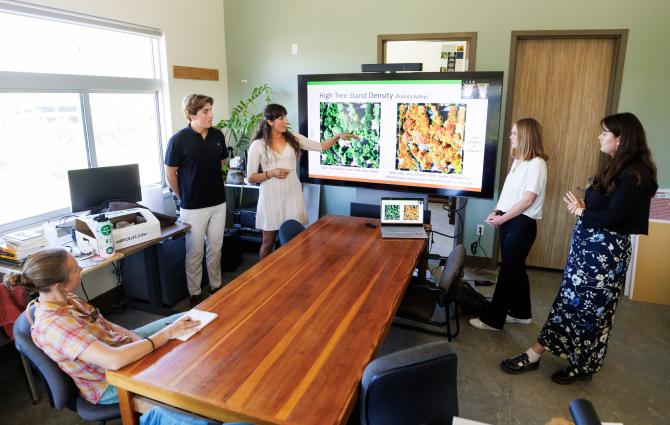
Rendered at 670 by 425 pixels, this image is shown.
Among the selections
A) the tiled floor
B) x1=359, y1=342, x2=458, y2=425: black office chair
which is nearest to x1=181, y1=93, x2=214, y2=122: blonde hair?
the tiled floor

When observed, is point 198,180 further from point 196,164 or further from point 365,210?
point 365,210

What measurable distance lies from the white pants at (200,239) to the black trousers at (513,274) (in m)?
2.19

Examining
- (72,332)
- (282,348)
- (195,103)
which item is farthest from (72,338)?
(195,103)

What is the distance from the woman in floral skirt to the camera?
2.27 meters

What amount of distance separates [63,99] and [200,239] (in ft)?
4.78

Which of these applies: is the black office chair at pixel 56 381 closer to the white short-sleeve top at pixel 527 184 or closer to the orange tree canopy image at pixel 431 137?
the white short-sleeve top at pixel 527 184

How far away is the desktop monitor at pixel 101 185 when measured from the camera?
10.3 feet

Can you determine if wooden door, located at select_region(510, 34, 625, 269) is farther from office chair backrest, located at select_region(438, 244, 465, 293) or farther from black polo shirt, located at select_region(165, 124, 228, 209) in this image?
black polo shirt, located at select_region(165, 124, 228, 209)

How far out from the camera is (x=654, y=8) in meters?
3.63

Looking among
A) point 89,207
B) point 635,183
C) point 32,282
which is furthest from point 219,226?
point 635,183

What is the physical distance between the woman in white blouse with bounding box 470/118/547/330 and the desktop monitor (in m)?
2.71

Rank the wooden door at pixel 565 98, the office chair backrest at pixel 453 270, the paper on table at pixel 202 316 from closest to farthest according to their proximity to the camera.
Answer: the paper on table at pixel 202 316 → the office chair backrest at pixel 453 270 → the wooden door at pixel 565 98

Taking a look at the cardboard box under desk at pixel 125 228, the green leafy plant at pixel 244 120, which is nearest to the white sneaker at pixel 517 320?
the cardboard box under desk at pixel 125 228

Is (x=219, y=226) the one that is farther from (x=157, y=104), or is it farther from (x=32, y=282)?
(x=32, y=282)
